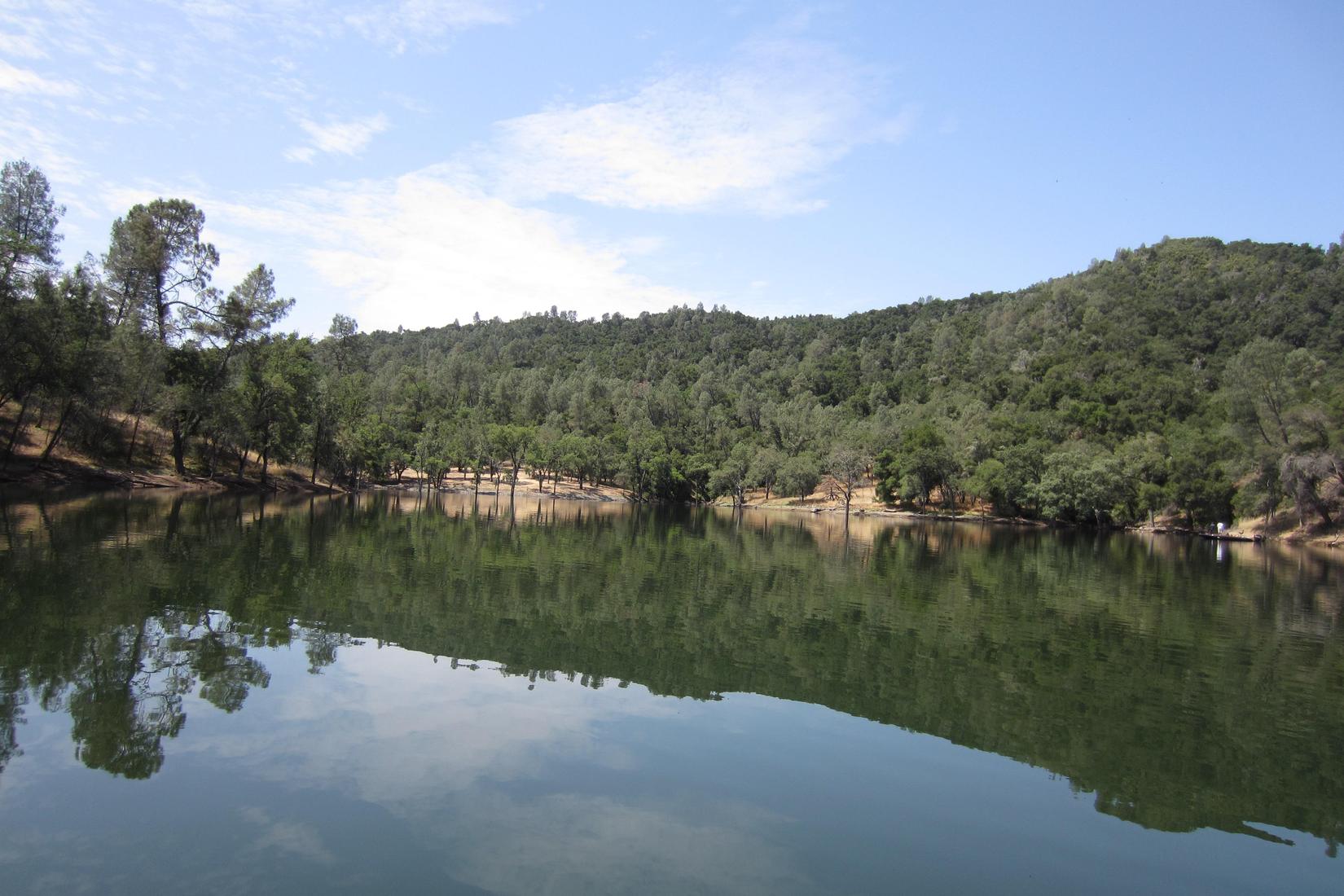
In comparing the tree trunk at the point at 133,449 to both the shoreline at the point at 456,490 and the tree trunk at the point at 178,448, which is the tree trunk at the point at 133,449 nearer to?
the shoreline at the point at 456,490

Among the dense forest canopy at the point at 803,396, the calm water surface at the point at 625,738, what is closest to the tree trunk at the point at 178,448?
the dense forest canopy at the point at 803,396

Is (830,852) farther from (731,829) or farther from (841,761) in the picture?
(841,761)

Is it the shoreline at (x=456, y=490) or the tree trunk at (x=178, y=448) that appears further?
the tree trunk at (x=178, y=448)

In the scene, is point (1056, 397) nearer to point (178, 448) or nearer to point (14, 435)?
point (178, 448)

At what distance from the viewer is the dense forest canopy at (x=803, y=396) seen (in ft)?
193

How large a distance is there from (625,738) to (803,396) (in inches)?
6173

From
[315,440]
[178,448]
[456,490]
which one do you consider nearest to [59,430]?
[178,448]

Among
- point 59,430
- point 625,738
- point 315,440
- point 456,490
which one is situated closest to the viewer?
point 625,738

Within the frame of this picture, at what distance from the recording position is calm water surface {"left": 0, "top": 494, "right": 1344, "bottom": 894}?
7.96 m

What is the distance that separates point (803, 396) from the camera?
16500 cm

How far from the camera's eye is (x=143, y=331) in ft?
200

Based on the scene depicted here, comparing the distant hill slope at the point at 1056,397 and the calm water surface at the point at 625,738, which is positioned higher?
the distant hill slope at the point at 1056,397

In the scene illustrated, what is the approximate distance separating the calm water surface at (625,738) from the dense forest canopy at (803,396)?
141ft

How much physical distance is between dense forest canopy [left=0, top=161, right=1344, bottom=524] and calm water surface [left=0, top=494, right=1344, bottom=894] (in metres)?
42.9
